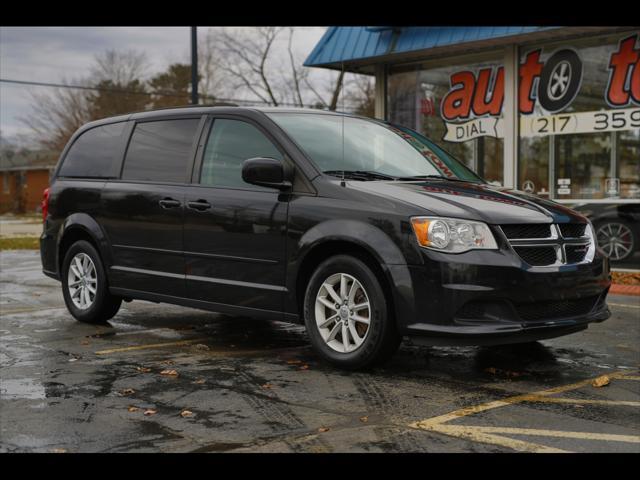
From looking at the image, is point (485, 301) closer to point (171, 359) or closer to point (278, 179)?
point (278, 179)

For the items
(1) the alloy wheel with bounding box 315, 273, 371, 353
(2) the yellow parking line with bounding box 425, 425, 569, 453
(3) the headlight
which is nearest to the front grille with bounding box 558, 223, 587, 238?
(3) the headlight

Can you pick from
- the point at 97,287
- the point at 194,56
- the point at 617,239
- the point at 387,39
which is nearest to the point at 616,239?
the point at 617,239

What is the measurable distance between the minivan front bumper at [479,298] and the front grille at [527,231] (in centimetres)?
17

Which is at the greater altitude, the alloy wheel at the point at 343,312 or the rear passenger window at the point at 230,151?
the rear passenger window at the point at 230,151

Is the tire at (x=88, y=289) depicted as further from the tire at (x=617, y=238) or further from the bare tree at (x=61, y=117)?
the bare tree at (x=61, y=117)

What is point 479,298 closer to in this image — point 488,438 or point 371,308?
point 371,308

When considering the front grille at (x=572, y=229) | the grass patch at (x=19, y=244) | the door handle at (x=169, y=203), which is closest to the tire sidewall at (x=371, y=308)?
the front grille at (x=572, y=229)

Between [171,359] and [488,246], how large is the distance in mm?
2427

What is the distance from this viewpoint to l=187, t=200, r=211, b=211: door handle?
6.46m

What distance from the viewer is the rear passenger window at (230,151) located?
634 cm

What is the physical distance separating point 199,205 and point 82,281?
6.27 ft
